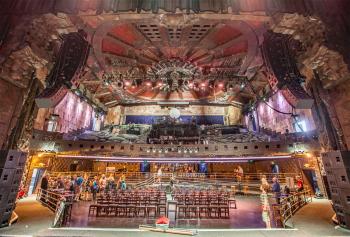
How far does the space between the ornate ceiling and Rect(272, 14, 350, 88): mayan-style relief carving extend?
75cm

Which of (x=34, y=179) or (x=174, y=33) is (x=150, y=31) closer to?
(x=174, y=33)

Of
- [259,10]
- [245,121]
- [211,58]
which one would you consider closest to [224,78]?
[211,58]

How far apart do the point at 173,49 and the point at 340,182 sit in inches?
395

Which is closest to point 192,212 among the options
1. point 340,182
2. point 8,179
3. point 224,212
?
point 224,212

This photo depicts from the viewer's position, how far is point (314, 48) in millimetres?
5406

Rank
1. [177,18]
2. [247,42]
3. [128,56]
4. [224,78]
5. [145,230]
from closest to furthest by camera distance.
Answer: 1. [145,230]
2. [177,18]
3. [247,42]
4. [128,56]
5. [224,78]

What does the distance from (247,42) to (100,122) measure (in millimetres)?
23769

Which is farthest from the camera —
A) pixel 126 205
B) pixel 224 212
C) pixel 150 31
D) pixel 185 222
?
pixel 150 31

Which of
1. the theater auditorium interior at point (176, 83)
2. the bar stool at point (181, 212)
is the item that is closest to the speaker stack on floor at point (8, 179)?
the theater auditorium interior at point (176, 83)

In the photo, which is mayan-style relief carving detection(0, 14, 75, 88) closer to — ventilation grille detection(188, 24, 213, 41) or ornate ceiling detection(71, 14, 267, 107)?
ornate ceiling detection(71, 14, 267, 107)

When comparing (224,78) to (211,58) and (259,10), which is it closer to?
(211,58)

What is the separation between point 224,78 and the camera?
12.5 meters

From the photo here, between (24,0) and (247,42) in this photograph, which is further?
(247,42)

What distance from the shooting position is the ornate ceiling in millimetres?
6754
